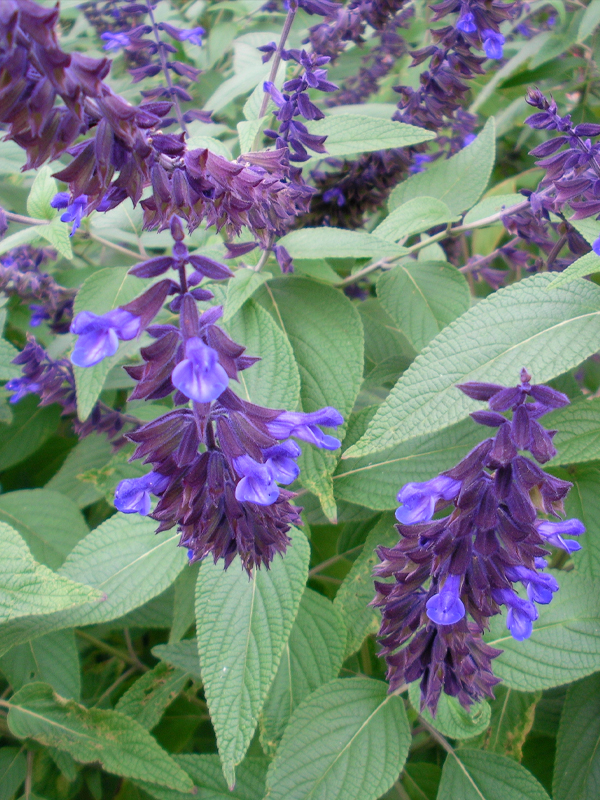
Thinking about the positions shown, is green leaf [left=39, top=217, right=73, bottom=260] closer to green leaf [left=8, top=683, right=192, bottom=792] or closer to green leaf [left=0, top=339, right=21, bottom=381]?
green leaf [left=0, top=339, right=21, bottom=381]

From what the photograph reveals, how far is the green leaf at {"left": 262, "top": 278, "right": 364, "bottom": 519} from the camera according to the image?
2.96 feet

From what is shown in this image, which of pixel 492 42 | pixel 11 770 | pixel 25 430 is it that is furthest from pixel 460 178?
pixel 11 770

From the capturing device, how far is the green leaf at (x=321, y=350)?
2.96 ft

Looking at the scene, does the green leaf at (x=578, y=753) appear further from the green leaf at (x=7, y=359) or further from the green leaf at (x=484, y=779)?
the green leaf at (x=7, y=359)

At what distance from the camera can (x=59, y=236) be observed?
1003 millimetres

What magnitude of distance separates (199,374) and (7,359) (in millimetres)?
797

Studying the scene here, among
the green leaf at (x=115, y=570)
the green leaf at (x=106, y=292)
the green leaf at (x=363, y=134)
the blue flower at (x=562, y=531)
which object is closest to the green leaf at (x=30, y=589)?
the green leaf at (x=115, y=570)

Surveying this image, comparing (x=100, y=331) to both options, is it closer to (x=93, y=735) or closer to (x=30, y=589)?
(x=30, y=589)

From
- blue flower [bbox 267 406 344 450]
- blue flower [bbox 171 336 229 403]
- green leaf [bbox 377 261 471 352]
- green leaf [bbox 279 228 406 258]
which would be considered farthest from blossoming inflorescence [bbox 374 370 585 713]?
green leaf [bbox 377 261 471 352]

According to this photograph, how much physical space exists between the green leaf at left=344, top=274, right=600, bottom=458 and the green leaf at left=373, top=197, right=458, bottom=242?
0.25 meters

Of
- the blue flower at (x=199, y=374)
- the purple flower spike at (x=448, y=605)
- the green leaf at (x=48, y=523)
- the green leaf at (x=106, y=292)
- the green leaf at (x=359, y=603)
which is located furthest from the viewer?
the green leaf at (x=48, y=523)

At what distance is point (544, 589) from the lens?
685 millimetres

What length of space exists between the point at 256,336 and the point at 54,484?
774 mm

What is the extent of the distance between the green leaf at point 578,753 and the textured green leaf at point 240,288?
0.89m
